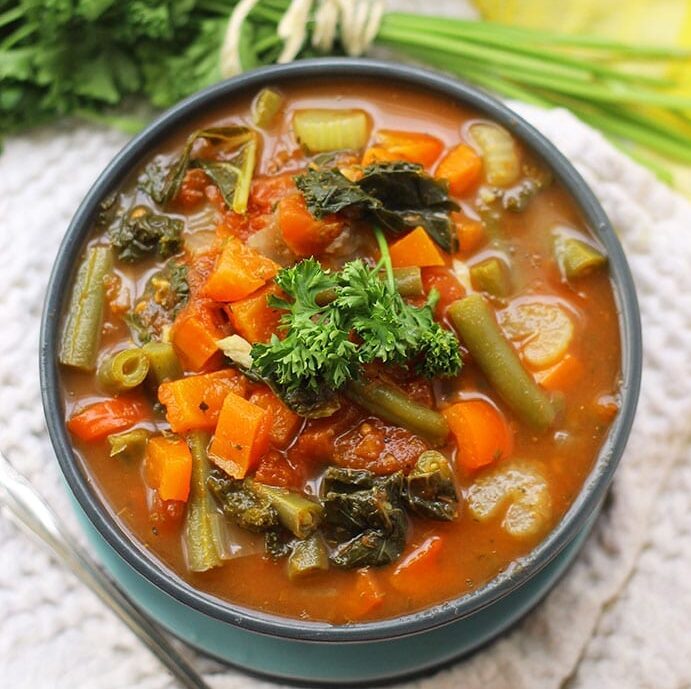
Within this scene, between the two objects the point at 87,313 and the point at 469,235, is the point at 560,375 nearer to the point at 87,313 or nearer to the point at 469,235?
the point at 469,235

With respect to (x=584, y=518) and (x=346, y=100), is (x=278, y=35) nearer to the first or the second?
(x=346, y=100)

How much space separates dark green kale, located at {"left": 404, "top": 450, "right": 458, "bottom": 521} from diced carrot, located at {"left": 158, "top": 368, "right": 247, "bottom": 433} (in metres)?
0.49

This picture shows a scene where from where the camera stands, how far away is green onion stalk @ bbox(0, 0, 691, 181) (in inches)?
135

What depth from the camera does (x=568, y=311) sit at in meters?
A: 2.85

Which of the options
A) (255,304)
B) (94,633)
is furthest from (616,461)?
(94,633)

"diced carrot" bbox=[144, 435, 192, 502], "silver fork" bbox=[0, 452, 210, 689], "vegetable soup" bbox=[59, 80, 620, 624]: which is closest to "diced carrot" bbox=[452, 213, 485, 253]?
"vegetable soup" bbox=[59, 80, 620, 624]

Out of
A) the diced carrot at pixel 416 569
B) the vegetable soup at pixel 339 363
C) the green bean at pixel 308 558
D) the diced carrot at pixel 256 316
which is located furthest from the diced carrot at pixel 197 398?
the diced carrot at pixel 416 569

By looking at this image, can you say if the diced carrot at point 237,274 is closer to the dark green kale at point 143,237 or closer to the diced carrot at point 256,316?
the diced carrot at point 256,316

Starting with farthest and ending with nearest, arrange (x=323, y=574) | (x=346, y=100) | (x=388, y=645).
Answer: (x=346, y=100) → (x=388, y=645) → (x=323, y=574)

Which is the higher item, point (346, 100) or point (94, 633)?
point (346, 100)

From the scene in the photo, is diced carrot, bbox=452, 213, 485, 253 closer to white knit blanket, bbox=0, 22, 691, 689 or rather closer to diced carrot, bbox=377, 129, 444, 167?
diced carrot, bbox=377, 129, 444, 167

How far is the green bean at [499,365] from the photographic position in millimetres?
2691

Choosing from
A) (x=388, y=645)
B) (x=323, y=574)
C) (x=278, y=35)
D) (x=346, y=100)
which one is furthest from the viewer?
(x=278, y=35)

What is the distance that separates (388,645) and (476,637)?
11.5 inches
